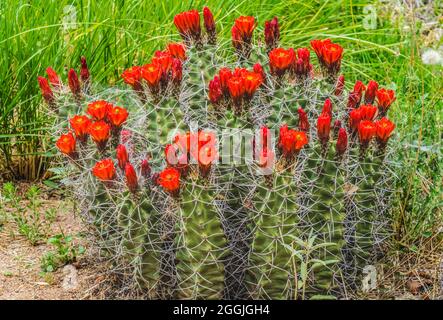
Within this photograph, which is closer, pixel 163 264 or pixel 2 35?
pixel 163 264

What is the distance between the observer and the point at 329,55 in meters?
3.05

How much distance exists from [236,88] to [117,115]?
0.50 metres

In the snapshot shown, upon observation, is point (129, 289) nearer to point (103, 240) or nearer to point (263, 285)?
point (103, 240)

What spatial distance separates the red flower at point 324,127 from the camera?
273 cm

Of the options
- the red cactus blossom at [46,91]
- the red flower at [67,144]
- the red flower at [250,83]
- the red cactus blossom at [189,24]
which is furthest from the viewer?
the red cactus blossom at [46,91]

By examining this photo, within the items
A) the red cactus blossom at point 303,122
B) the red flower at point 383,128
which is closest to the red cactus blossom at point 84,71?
the red cactus blossom at point 303,122

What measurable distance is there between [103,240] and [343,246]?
946mm

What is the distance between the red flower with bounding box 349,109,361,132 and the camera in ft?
9.51

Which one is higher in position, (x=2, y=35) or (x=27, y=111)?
(x=2, y=35)

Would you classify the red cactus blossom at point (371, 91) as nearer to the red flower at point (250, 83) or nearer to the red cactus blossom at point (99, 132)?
the red flower at point (250, 83)

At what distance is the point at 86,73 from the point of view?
3344mm

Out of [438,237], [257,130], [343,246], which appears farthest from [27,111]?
[438,237]

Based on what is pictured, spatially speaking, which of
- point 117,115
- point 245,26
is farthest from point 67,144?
point 245,26
